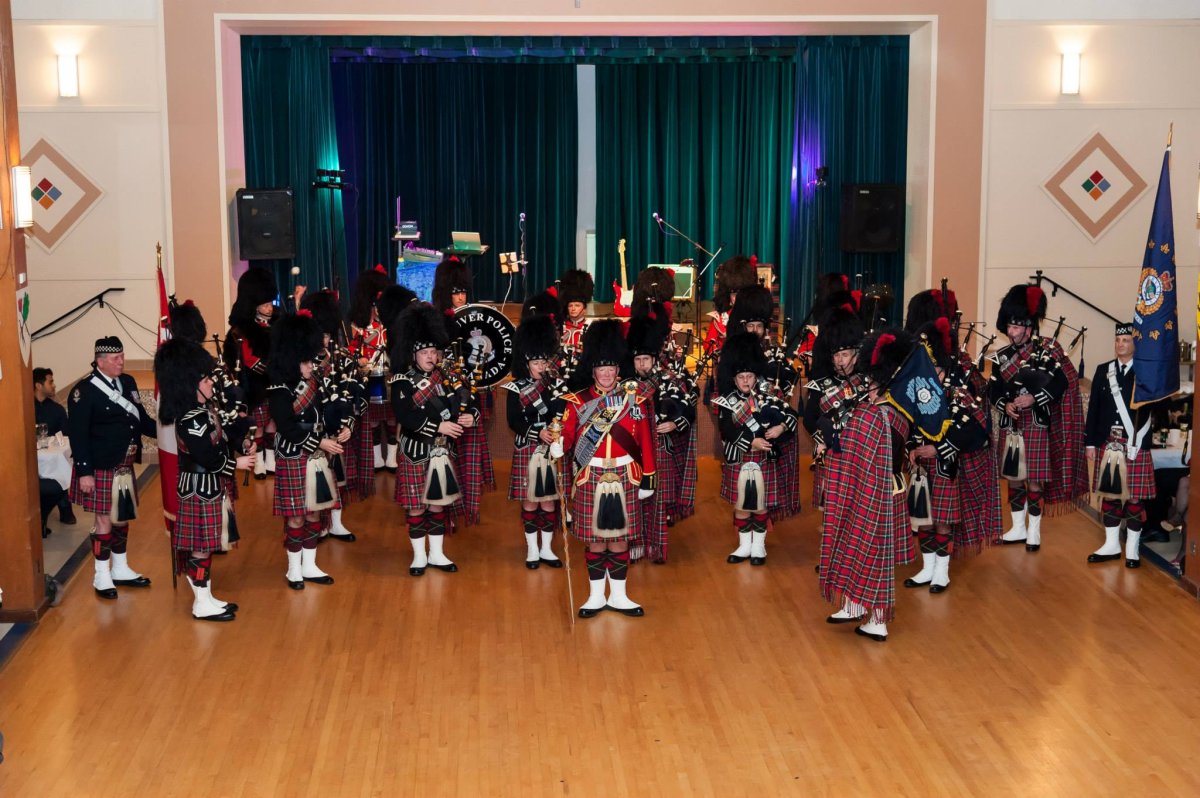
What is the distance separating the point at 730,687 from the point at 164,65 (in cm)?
884

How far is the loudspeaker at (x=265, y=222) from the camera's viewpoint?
12.9m

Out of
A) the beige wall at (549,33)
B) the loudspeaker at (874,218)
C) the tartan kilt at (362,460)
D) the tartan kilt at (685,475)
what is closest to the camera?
the tartan kilt at (685,475)

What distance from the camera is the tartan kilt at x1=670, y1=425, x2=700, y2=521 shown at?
27.4 ft

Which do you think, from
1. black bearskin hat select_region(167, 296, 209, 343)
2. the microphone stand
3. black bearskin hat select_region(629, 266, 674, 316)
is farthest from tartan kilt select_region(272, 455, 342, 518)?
the microphone stand

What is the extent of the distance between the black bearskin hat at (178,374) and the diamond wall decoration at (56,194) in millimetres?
6452

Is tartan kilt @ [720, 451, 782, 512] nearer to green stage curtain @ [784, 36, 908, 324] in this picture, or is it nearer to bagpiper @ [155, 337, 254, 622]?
bagpiper @ [155, 337, 254, 622]

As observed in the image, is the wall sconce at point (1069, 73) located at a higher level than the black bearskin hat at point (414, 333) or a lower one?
higher

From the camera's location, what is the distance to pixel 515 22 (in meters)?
12.5

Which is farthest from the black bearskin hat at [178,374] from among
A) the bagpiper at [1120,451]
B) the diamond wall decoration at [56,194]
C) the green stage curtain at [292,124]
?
the green stage curtain at [292,124]

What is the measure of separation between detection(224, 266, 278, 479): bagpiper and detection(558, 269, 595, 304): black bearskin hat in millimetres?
2057

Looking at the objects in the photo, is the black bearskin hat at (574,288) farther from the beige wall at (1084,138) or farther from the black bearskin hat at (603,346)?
the beige wall at (1084,138)

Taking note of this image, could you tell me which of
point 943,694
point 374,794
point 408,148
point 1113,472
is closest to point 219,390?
point 374,794

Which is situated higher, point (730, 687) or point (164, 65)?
point (164, 65)

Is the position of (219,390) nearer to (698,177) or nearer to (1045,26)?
(1045,26)
